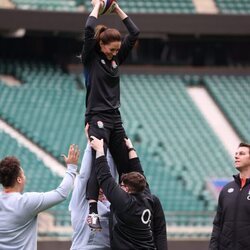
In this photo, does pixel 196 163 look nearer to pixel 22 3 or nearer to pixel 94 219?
pixel 22 3

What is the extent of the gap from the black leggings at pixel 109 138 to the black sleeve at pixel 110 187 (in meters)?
0.24

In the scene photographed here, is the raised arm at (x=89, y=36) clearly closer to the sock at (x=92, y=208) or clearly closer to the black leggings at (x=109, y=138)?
the black leggings at (x=109, y=138)

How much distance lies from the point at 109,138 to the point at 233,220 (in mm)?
1479

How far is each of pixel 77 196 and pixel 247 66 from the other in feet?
58.3

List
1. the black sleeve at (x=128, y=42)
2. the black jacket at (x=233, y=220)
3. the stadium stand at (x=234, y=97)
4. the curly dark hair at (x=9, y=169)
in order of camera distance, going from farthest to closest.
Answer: the stadium stand at (x=234, y=97)
the black jacket at (x=233, y=220)
the black sleeve at (x=128, y=42)
the curly dark hair at (x=9, y=169)

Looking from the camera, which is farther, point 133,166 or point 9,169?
point 133,166

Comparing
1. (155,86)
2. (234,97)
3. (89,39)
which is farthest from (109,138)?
(234,97)

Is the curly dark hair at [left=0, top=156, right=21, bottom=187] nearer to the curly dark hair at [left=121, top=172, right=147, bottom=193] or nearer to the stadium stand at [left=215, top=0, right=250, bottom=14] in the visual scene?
the curly dark hair at [left=121, top=172, right=147, bottom=193]

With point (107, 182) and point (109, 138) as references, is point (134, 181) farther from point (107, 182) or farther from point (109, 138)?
point (109, 138)

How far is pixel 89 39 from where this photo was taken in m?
8.48

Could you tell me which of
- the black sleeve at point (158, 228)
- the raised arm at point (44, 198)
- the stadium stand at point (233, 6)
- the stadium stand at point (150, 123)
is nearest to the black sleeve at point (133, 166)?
the black sleeve at point (158, 228)

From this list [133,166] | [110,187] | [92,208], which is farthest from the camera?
[133,166]

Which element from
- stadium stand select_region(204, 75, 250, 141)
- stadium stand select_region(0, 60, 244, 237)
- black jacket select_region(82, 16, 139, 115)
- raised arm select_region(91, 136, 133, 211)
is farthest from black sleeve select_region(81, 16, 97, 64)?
stadium stand select_region(204, 75, 250, 141)

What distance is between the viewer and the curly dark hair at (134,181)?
8102mm
